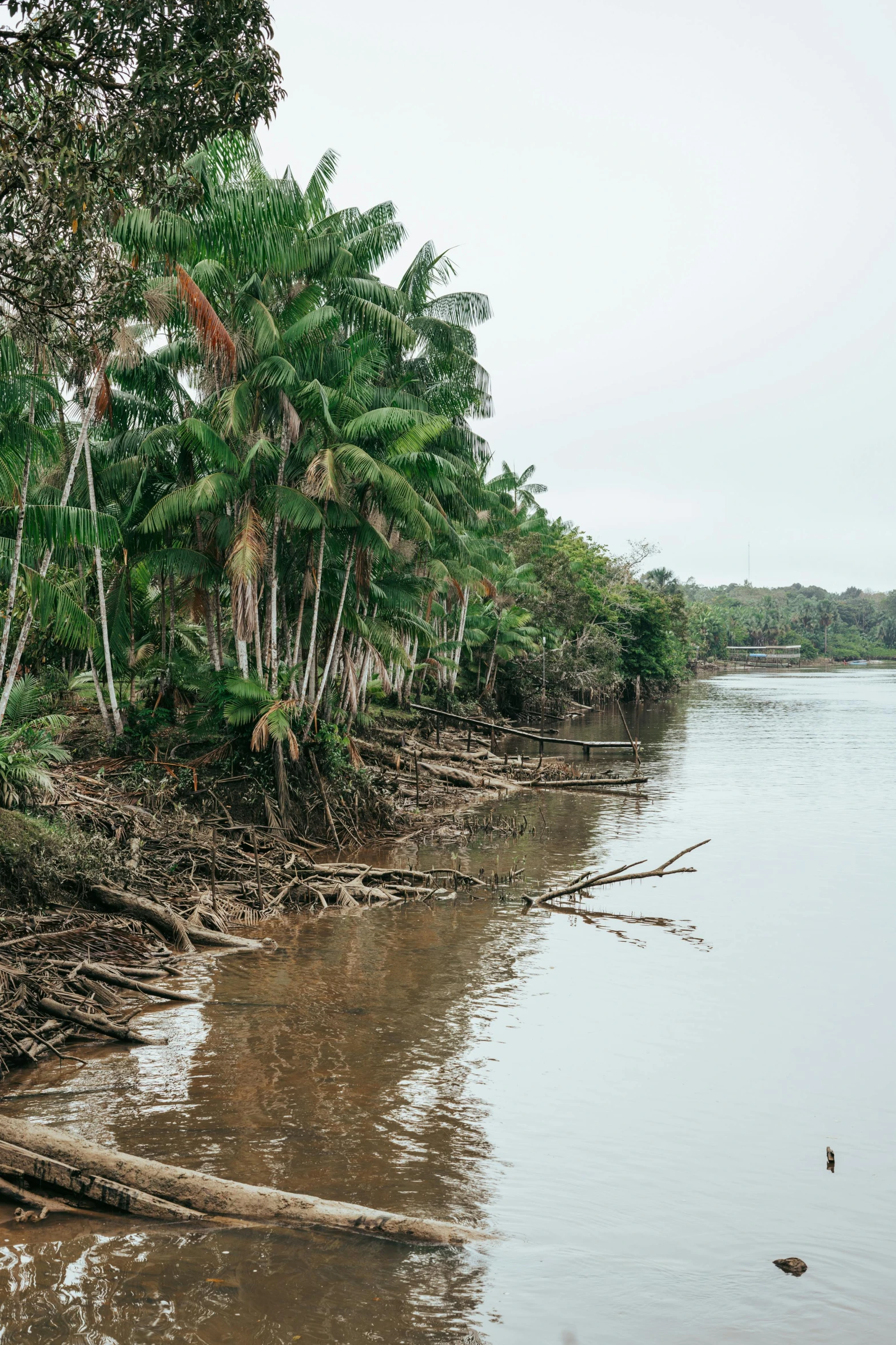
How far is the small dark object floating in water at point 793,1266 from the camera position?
6.04 m

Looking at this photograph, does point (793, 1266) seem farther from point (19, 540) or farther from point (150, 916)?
point (19, 540)

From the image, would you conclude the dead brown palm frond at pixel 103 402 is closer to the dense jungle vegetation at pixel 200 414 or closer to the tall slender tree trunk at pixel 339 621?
the dense jungle vegetation at pixel 200 414

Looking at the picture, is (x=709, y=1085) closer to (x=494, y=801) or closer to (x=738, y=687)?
(x=494, y=801)

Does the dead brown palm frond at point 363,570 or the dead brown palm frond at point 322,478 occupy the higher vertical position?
the dead brown palm frond at point 322,478

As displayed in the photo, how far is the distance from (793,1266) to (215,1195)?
3.40 m

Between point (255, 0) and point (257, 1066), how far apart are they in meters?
7.89

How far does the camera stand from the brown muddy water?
5273mm

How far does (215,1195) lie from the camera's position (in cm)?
564

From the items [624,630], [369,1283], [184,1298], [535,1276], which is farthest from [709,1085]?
[624,630]

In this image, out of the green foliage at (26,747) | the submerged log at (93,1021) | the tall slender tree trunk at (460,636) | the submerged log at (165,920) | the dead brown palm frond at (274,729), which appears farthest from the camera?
the tall slender tree trunk at (460,636)

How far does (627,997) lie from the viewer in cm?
1109

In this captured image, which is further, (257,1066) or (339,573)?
(339,573)

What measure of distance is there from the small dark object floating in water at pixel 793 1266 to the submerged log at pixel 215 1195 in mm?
2049

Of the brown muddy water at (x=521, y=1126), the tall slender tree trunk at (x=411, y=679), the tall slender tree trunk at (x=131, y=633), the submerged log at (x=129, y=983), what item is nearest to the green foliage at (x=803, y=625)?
the tall slender tree trunk at (x=411, y=679)
